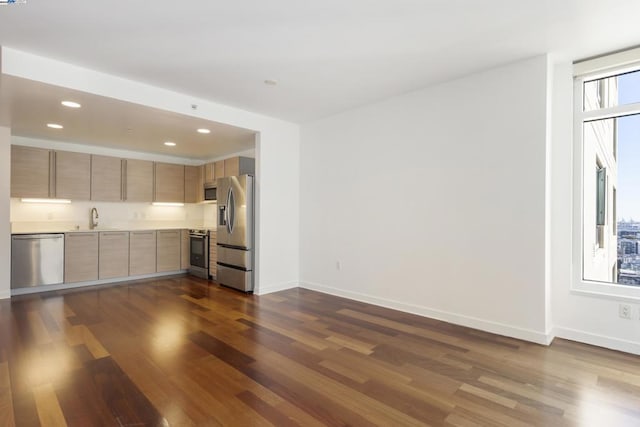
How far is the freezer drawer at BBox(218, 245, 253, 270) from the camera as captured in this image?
504 cm

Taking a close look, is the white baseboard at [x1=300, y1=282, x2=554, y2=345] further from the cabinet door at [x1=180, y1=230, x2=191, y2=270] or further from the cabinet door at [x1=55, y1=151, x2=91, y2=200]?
the cabinet door at [x1=55, y1=151, x2=91, y2=200]

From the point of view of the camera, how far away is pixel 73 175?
5.48m

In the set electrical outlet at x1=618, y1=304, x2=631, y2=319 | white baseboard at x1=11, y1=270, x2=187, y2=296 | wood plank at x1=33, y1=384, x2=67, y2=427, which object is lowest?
wood plank at x1=33, y1=384, x2=67, y2=427

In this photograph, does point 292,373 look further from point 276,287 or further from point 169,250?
point 169,250

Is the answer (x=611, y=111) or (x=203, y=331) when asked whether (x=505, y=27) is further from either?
(x=203, y=331)

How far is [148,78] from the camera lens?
3543 millimetres

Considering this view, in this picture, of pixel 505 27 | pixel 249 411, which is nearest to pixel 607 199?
pixel 505 27

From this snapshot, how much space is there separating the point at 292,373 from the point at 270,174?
10.7ft

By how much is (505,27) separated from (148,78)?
11.4 feet

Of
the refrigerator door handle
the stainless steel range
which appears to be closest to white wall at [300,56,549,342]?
the refrigerator door handle

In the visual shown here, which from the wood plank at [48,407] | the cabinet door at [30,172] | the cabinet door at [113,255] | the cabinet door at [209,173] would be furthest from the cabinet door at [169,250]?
the wood plank at [48,407]

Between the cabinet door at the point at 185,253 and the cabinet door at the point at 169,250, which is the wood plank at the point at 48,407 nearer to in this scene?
the cabinet door at the point at 169,250

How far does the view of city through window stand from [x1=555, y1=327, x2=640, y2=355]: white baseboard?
1.70 feet

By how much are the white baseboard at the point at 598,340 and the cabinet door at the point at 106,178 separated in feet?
22.3
